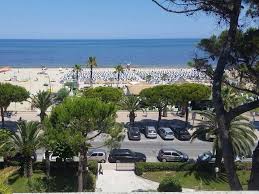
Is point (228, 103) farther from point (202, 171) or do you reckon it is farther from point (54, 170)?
point (54, 170)

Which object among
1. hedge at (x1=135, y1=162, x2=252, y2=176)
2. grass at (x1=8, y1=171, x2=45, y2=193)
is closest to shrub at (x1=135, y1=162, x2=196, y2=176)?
hedge at (x1=135, y1=162, x2=252, y2=176)

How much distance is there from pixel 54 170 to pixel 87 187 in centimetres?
278

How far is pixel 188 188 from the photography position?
24.3 metres

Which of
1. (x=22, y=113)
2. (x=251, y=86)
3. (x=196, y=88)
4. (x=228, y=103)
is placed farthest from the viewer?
(x=22, y=113)

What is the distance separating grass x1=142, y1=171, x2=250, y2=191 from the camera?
24800mm

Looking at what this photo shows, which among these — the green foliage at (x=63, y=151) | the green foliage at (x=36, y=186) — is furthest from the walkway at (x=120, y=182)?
the green foliage at (x=36, y=186)

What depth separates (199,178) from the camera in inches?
1021

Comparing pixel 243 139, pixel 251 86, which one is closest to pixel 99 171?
pixel 243 139

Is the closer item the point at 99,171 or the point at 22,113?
the point at 99,171

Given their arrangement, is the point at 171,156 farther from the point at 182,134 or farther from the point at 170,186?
the point at 170,186

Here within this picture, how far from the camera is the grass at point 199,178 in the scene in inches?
976

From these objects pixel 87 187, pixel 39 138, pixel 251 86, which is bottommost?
pixel 87 187

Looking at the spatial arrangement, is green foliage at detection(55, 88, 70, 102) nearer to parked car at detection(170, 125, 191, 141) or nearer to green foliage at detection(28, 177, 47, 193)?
parked car at detection(170, 125, 191, 141)

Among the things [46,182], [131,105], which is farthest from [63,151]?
[131,105]
